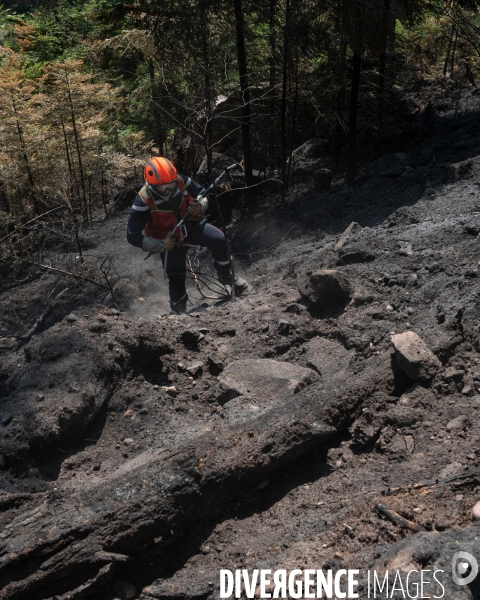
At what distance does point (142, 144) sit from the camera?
17594 millimetres

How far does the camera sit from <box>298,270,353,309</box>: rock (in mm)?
6234

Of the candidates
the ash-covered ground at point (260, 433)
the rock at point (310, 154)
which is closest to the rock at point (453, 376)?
the ash-covered ground at point (260, 433)

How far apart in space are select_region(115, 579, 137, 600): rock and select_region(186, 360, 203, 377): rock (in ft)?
8.04

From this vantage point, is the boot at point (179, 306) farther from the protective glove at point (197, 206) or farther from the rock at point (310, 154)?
the rock at point (310, 154)

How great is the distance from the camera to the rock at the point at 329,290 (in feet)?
20.5

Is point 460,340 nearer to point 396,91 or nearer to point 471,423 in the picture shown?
point 471,423

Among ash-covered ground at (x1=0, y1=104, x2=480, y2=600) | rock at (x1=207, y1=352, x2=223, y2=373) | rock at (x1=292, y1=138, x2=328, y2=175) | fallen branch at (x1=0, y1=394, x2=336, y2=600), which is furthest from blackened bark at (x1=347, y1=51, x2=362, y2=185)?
fallen branch at (x1=0, y1=394, x2=336, y2=600)

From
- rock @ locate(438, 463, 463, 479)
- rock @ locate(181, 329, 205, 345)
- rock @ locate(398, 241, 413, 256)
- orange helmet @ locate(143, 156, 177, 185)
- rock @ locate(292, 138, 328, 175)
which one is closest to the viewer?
rock @ locate(438, 463, 463, 479)

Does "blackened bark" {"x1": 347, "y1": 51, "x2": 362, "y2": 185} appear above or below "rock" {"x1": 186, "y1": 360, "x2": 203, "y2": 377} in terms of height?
above

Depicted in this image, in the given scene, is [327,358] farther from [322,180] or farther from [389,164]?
[389,164]

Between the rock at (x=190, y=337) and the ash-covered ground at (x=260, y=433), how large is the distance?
0.02 meters

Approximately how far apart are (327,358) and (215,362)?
111 centimetres

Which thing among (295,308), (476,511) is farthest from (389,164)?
(476,511)

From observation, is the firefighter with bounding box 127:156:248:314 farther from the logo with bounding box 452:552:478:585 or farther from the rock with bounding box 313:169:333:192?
the logo with bounding box 452:552:478:585
